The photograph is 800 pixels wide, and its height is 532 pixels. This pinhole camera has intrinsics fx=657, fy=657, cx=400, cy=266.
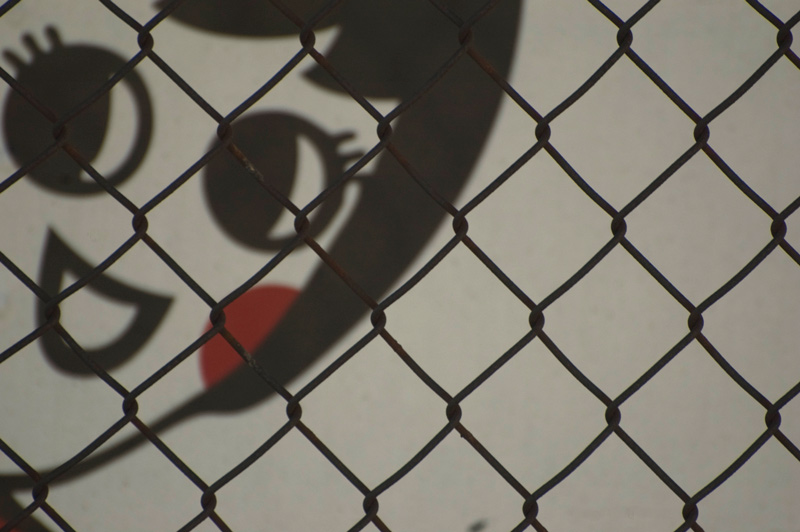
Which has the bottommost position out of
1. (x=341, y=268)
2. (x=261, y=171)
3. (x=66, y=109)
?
(x=341, y=268)

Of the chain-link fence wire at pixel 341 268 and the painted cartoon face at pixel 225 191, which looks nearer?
the chain-link fence wire at pixel 341 268

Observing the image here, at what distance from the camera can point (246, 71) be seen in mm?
1234

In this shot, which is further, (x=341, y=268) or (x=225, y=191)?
(x=225, y=191)

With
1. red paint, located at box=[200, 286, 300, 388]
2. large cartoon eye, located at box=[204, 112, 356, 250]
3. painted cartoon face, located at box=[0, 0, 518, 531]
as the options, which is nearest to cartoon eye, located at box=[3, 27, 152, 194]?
painted cartoon face, located at box=[0, 0, 518, 531]

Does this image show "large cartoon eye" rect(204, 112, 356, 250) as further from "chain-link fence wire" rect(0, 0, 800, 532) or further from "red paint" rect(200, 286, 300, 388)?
"chain-link fence wire" rect(0, 0, 800, 532)

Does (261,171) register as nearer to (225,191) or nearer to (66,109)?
(225,191)

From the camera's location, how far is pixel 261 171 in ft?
4.13

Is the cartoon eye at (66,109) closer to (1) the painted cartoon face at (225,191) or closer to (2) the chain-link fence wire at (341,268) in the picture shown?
(1) the painted cartoon face at (225,191)

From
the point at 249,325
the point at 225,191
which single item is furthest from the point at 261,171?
the point at 249,325

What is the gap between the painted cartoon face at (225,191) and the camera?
4.03 feet

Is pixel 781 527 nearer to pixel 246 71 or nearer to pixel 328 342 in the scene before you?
pixel 328 342

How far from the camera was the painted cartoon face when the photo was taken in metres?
1.23

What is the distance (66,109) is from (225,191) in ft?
1.07

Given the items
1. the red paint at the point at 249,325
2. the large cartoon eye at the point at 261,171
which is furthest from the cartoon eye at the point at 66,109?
the red paint at the point at 249,325
